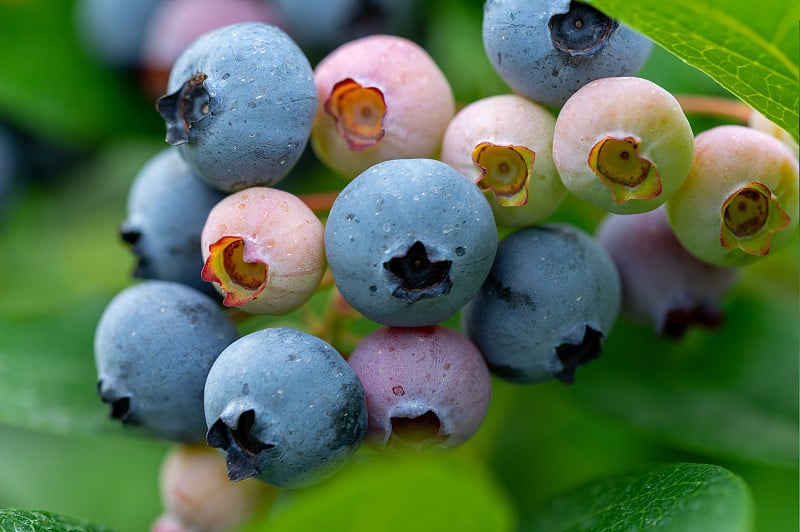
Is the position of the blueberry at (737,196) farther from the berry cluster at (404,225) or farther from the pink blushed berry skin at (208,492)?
the pink blushed berry skin at (208,492)

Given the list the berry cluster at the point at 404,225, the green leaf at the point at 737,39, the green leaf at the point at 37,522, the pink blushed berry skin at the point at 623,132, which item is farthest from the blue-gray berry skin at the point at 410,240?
the green leaf at the point at 37,522

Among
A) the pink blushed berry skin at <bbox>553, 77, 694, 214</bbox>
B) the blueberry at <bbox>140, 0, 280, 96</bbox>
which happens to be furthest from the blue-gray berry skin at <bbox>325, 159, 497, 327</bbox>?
the blueberry at <bbox>140, 0, 280, 96</bbox>

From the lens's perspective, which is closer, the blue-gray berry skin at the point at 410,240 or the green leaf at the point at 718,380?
the blue-gray berry skin at the point at 410,240

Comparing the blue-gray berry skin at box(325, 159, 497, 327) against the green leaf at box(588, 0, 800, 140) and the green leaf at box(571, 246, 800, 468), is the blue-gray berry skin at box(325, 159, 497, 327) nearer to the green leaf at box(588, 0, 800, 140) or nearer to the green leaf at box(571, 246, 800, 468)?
the green leaf at box(588, 0, 800, 140)

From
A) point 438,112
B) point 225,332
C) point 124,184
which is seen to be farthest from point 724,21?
point 124,184

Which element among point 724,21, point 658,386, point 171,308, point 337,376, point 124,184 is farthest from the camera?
point 124,184

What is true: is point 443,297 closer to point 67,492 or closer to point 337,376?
point 337,376
